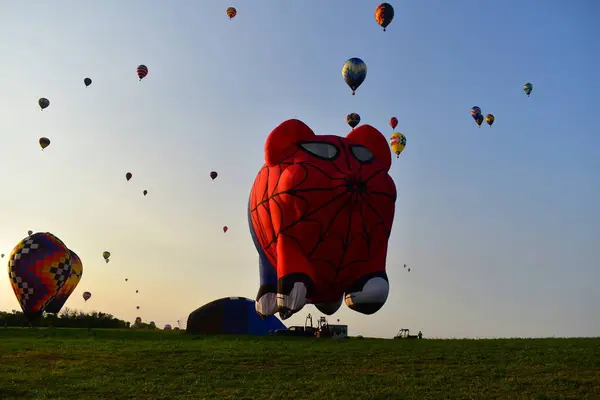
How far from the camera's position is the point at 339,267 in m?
16.5

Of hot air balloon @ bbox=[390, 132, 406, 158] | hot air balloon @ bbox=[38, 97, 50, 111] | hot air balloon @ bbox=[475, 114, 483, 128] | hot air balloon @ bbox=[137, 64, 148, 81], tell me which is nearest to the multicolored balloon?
hot air balloon @ bbox=[475, 114, 483, 128]

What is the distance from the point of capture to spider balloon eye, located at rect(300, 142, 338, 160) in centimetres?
1669

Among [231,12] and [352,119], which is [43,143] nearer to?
[231,12]

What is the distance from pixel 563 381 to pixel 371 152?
7.41 m

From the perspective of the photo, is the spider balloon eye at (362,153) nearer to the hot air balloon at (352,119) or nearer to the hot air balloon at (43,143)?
the hot air balloon at (352,119)

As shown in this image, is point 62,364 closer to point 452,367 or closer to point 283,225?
point 283,225

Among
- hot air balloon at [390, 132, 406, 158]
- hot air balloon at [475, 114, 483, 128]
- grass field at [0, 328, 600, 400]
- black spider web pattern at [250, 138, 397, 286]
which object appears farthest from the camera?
hot air balloon at [475, 114, 483, 128]

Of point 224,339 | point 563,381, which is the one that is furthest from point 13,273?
point 563,381

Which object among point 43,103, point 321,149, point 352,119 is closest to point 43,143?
point 43,103

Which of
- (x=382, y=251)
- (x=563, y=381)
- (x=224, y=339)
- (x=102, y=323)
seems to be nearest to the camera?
(x=563, y=381)

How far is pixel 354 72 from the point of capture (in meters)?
22.0

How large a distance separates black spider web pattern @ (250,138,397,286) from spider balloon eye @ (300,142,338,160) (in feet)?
0.70

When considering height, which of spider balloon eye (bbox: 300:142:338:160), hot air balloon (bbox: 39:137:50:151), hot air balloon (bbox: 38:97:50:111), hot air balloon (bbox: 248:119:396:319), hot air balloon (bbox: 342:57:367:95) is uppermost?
hot air balloon (bbox: 38:97:50:111)

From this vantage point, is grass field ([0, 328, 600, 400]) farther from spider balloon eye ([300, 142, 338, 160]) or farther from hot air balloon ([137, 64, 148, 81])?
hot air balloon ([137, 64, 148, 81])
